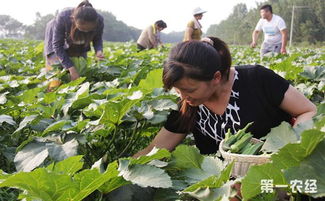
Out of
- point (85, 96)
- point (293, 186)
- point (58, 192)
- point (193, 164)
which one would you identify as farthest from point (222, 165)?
point (85, 96)

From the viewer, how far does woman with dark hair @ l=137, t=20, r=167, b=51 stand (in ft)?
31.8

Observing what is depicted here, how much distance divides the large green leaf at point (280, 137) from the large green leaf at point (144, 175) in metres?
0.32

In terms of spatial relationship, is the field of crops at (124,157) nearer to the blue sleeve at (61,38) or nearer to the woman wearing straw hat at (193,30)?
the blue sleeve at (61,38)

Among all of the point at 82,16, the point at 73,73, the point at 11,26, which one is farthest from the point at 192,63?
the point at 11,26

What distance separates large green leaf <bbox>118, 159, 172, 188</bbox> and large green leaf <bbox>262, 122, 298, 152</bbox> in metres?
0.32

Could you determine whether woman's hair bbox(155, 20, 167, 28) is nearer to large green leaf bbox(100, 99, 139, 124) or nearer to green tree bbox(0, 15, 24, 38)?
large green leaf bbox(100, 99, 139, 124)

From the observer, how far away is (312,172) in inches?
38.7

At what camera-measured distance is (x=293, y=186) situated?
3.26 ft

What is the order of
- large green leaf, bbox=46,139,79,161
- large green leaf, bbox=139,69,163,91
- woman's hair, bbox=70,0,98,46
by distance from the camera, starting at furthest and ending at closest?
woman's hair, bbox=70,0,98,46
large green leaf, bbox=139,69,163,91
large green leaf, bbox=46,139,79,161

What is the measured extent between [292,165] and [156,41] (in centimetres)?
921

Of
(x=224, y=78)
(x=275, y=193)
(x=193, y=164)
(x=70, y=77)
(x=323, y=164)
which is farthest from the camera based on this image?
(x=70, y=77)

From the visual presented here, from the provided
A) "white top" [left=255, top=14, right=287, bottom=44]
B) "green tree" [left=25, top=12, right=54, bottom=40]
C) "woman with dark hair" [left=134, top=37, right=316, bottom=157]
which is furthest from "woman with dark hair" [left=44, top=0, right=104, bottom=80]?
"green tree" [left=25, top=12, right=54, bottom=40]

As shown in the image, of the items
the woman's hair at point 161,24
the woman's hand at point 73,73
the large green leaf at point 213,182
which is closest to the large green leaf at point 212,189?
the large green leaf at point 213,182

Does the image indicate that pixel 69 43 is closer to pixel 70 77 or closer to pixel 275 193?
pixel 70 77
